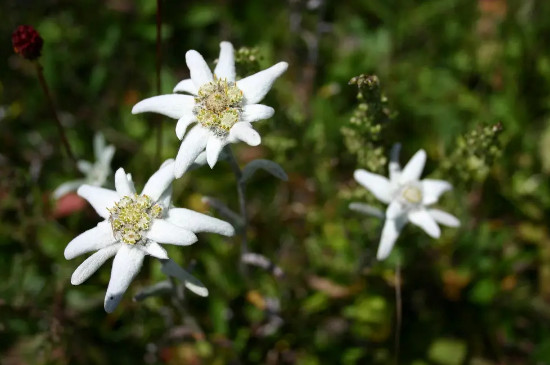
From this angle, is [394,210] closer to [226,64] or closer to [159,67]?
[226,64]

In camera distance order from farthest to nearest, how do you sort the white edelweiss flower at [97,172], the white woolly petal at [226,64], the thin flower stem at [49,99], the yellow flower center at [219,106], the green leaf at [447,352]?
the green leaf at [447,352] → the white edelweiss flower at [97,172] → the thin flower stem at [49,99] → the white woolly petal at [226,64] → the yellow flower center at [219,106]

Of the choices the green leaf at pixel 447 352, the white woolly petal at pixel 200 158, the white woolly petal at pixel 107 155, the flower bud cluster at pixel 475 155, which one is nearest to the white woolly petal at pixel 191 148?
the white woolly petal at pixel 200 158

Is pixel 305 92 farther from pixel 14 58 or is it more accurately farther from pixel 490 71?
pixel 14 58

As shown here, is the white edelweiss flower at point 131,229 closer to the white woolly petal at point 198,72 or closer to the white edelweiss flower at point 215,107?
the white edelweiss flower at point 215,107

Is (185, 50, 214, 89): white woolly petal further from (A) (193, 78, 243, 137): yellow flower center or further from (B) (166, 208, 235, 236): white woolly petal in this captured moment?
(B) (166, 208, 235, 236): white woolly petal

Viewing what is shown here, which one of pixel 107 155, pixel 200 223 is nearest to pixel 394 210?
pixel 200 223

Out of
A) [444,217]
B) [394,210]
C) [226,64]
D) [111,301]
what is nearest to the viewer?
[111,301]
